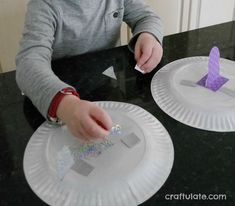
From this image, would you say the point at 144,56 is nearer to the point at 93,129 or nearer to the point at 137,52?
the point at 137,52

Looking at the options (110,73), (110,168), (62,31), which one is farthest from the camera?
(62,31)

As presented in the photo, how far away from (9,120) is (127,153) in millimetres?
235

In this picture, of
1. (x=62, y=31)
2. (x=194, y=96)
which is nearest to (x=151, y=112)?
(x=194, y=96)

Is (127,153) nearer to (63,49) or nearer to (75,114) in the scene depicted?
(75,114)

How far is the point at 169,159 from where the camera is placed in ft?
1.60

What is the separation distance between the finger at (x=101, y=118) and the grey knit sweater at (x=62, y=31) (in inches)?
4.0

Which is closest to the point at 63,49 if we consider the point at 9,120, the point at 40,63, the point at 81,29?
the point at 81,29

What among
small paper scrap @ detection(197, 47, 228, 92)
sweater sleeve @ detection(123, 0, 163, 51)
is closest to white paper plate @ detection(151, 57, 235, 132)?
small paper scrap @ detection(197, 47, 228, 92)

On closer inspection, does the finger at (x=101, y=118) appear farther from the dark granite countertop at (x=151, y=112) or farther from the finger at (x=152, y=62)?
the finger at (x=152, y=62)

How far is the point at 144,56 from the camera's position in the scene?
699mm

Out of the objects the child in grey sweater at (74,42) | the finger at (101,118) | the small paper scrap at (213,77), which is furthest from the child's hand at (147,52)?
the finger at (101,118)

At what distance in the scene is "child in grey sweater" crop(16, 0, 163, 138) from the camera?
1.68ft

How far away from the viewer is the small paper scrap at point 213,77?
612mm

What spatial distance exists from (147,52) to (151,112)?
18 cm
